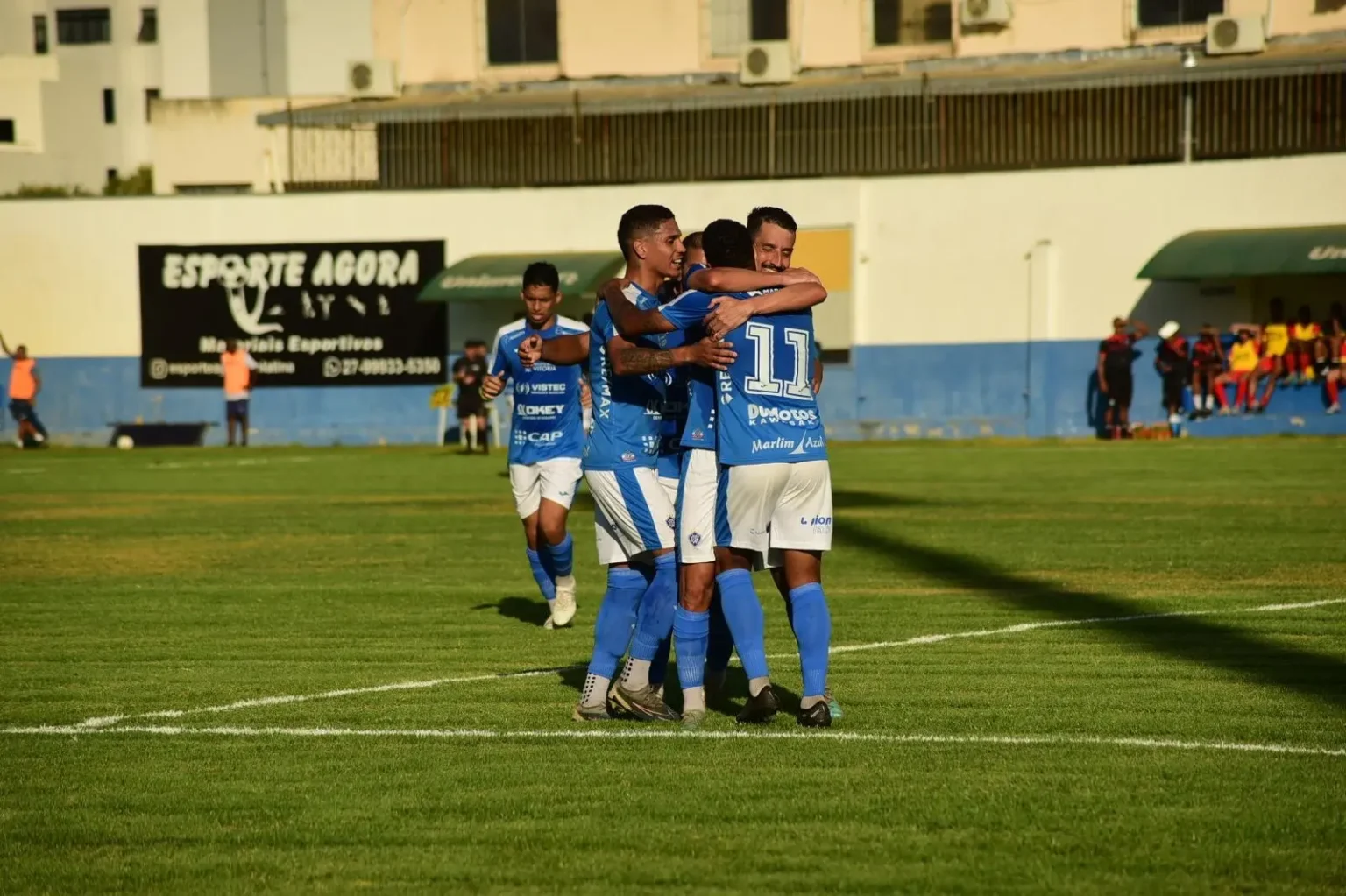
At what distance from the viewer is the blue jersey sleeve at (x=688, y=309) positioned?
8289 millimetres

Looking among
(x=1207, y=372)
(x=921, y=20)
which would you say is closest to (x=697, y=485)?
(x=1207, y=372)

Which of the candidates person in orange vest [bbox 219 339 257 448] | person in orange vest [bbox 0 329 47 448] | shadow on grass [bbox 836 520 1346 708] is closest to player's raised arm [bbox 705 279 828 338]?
shadow on grass [bbox 836 520 1346 708]

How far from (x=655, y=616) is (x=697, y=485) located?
709mm

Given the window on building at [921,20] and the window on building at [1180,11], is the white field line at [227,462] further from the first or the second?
the window on building at [1180,11]

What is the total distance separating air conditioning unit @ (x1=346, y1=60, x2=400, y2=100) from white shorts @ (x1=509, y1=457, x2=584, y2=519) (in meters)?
34.4

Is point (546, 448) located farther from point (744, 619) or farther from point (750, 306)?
point (750, 306)

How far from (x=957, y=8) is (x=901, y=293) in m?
8.89

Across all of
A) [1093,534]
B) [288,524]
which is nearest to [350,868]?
[1093,534]

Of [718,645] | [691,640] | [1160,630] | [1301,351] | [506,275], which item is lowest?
[1160,630]

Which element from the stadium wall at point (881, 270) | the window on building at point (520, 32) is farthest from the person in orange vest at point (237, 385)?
the window on building at point (520, 32)

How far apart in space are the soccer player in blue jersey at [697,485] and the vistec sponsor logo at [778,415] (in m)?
0.26

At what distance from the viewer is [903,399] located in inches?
1547

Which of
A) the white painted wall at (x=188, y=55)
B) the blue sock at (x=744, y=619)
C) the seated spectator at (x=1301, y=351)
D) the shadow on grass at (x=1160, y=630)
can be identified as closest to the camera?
the blue sock at (x=744, y=619)

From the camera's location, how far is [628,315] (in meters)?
8.52
